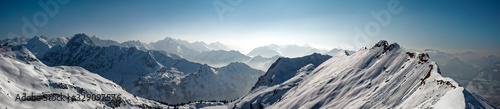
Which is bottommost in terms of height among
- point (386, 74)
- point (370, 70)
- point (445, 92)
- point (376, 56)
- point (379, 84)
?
point (445, 92)

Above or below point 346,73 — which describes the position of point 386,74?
below

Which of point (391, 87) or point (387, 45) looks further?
point (387, 45)

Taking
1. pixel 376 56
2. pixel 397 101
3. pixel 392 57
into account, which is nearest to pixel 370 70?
pixel 392 57

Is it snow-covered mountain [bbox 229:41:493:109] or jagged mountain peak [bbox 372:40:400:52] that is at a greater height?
jagged mountain peak [bbox 372:40:400:52]

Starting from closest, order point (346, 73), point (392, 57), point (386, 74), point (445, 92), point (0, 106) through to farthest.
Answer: point (445, 92) < point (386, 74) < point (392, 57) < point (346, 73) < point (0, 106)

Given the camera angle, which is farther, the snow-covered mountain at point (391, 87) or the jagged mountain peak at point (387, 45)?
the jagged mountain peak at point (387, 45)

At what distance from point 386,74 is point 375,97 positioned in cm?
2938

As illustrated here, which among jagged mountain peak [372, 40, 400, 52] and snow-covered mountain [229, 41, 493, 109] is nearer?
snow-covered mountain [229, 41, 493, 109]

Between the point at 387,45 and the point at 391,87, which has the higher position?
the point at 387,45

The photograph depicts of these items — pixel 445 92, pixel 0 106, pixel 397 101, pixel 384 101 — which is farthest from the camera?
pixel 0 106

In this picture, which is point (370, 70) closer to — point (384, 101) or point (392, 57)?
point (392, 57)

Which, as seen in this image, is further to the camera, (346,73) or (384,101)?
(346,73)

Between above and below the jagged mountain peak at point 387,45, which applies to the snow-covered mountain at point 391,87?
below

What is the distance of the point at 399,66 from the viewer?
389ft
